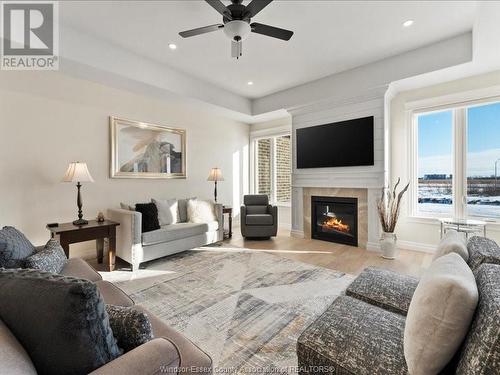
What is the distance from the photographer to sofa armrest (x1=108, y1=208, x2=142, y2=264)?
3.12 metres

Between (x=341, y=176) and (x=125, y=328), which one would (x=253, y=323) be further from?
(x=341, y=176)

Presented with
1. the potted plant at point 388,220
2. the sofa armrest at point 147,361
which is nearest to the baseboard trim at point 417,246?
the potted plant at point 388,220

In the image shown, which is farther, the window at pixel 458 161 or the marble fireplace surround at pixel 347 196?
the marble fireplace surround at pixel 347 196

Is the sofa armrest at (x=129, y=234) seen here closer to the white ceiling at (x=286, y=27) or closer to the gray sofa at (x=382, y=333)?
the white ceiling at (x=286, y=27)

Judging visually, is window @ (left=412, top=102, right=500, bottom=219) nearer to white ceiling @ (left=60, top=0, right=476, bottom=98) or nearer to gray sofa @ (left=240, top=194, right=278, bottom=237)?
white ceiling @ (left=60, top=0, right=476, bottom=98)

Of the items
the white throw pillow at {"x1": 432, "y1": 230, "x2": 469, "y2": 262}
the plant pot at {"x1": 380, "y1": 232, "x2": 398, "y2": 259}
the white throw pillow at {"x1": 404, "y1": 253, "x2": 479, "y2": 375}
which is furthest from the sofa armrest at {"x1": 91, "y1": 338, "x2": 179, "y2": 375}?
the plant pot at {"x1": 380, "y1": 232, "x2": 398, "y2": 259}

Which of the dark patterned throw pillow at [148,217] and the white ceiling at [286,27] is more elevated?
the white ceiling at [286,27]

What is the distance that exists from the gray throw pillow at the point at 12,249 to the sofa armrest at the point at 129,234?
143cm

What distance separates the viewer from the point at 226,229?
5.34 metres

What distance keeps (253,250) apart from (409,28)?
11.9 ft

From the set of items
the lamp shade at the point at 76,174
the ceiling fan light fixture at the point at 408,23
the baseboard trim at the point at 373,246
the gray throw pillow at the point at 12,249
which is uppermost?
the ceiling fan light fixture at the point at 408,23

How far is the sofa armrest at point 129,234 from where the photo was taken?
3115 millimetres

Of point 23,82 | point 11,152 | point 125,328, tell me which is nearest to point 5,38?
point 23,82

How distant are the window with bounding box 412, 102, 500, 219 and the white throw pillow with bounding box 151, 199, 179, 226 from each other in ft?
13.1
